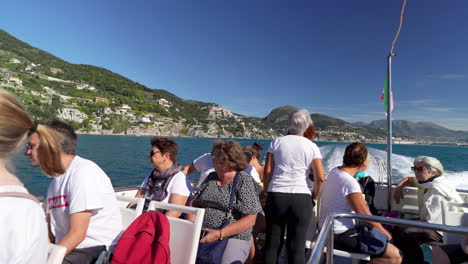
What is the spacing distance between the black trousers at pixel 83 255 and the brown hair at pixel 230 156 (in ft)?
3.36

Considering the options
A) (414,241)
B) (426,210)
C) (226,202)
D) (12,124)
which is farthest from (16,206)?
(426,210)

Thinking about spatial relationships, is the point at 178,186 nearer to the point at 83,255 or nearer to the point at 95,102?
the point at 83,255

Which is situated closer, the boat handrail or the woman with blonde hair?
the woman with blonde hair

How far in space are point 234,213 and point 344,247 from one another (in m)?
0.93

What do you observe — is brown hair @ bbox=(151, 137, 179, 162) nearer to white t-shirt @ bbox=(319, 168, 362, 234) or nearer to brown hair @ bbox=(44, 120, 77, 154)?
brown hair @ bbox=(44, 120, 77, 154)

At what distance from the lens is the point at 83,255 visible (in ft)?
5.23

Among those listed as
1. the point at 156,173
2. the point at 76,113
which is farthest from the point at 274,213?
the point at 76,113

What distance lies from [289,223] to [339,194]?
50cm

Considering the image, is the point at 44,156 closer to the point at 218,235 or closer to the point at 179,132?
the point at 218,235

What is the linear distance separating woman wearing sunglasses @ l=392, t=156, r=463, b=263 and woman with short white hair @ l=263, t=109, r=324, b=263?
3.73 ft

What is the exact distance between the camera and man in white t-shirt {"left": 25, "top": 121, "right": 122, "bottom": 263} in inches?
58.6

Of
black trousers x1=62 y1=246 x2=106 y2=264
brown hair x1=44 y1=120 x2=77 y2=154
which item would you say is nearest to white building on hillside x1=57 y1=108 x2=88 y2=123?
brown hair x1=44 y1=120 x2=77 y2=154

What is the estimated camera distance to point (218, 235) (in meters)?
2.03

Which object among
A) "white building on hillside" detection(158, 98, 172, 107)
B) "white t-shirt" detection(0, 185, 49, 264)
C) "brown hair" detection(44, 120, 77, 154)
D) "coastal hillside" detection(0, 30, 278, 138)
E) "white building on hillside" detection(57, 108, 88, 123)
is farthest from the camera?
"white building on hillside" detection(158, 98, 172, 107)
